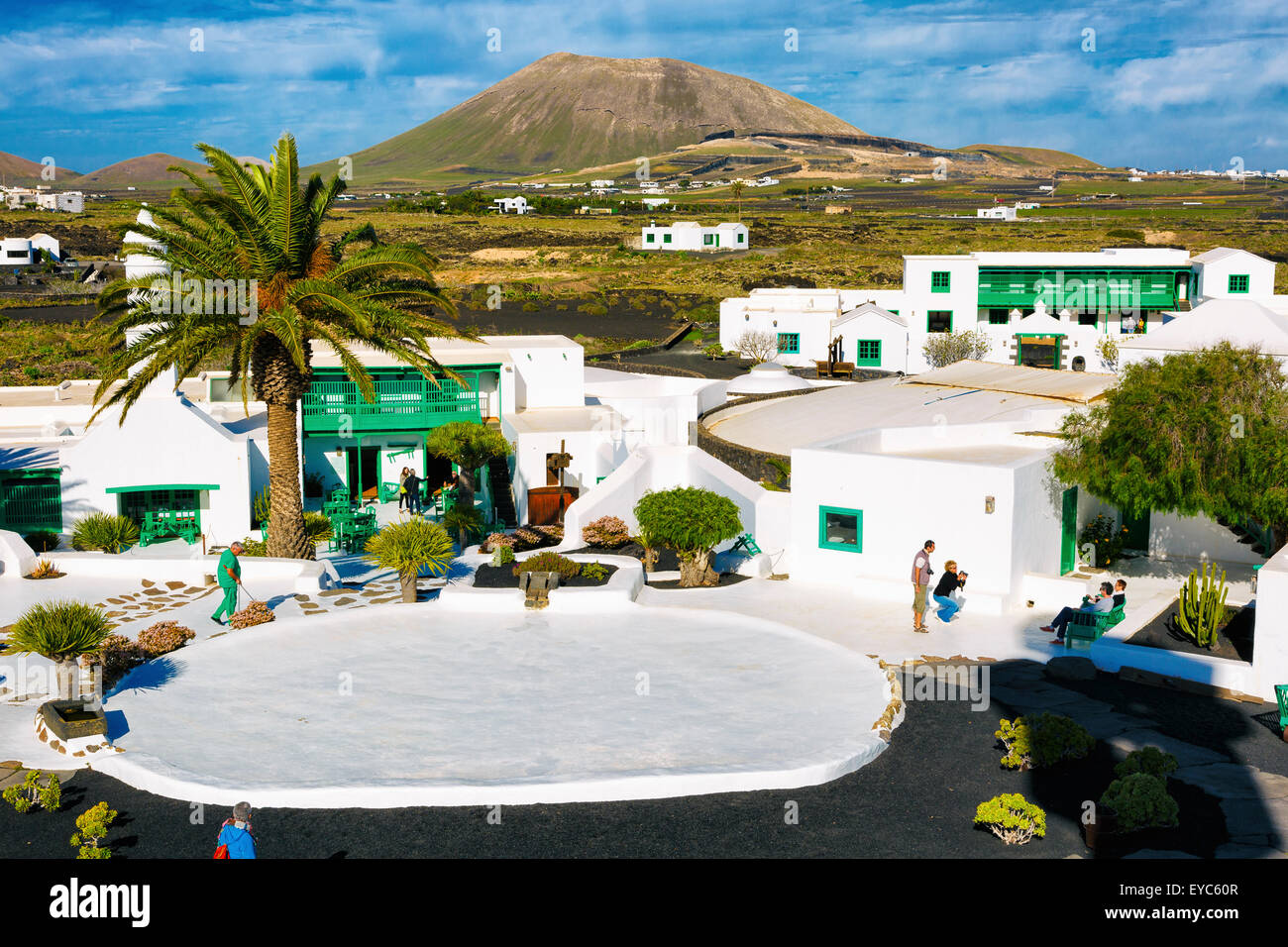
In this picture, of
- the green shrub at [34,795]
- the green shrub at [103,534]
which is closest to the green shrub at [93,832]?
the green shrub at [34,795]

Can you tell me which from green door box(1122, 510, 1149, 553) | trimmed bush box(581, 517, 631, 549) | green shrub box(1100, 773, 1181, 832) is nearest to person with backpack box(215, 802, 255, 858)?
green shrub box(1100, 773, 1181, 832)

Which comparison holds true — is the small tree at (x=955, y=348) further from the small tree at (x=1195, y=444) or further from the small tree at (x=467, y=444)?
the small tree at (x=1195, y=444)

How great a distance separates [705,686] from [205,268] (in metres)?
Result: 11.8

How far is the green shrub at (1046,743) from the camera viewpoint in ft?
43.3

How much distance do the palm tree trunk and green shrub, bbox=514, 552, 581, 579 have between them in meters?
4.46

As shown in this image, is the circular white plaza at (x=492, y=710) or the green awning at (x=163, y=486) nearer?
the circular white plaza at (x=492, y=710)

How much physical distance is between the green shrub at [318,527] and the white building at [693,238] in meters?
92.3

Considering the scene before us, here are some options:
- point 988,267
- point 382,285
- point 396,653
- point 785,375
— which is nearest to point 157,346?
point 382,285

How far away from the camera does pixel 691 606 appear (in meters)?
19.8

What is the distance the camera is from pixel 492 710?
1488 centimetres

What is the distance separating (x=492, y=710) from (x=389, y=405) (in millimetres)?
16223

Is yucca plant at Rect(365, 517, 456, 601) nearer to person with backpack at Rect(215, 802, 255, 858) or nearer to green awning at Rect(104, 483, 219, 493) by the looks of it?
green awning at Rect(104, 483, 219, 493)

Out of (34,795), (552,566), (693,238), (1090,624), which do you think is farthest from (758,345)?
(693,238)

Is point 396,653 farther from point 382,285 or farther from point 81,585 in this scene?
point 382,285
